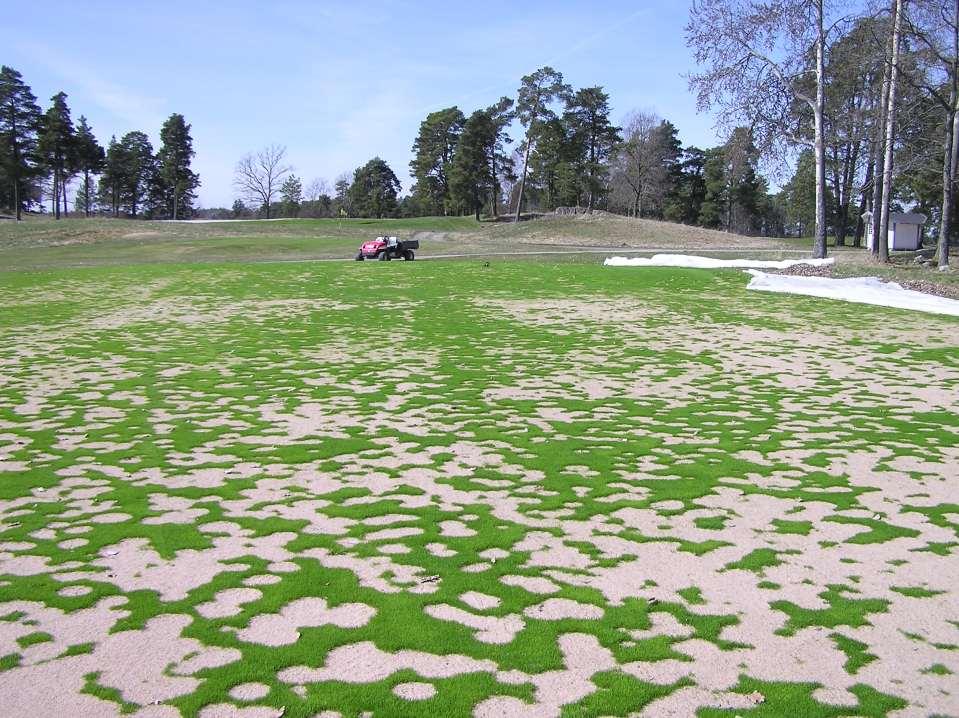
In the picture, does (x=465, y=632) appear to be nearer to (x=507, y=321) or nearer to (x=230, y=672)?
(x=230, y=672)

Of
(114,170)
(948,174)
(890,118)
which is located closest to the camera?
(948,174)

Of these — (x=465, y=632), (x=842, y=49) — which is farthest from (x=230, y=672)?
(x=842, y=49)

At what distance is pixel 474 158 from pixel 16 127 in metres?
44.4

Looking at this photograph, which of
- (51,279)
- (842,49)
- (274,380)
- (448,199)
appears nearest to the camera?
(274,380)

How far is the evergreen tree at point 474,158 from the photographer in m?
81.4

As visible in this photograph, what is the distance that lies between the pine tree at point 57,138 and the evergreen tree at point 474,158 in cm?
3939

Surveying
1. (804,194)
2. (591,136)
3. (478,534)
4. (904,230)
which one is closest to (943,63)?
(904,230)

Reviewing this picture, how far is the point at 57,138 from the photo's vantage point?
75188 mm

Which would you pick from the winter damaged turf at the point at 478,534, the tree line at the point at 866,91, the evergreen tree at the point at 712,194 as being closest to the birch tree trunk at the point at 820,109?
the tree line at the point at 866,91

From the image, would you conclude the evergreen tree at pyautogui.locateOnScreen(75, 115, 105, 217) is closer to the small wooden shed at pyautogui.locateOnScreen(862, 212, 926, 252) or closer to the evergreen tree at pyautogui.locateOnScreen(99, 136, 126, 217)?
the evergreen tree at pyautogui.locateOnScreen(99, 136, 126, 217)

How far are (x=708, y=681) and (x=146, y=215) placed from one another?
108m

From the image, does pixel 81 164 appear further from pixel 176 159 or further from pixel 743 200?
pixel 743 200

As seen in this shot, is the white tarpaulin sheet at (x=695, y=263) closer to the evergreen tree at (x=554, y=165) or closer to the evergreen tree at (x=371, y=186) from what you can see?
the evergreen tree at (x=554, y=165)

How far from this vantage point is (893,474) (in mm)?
7371
